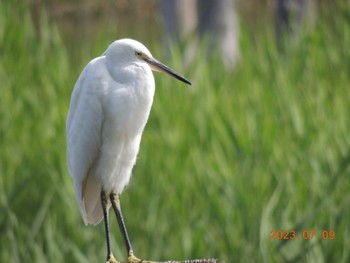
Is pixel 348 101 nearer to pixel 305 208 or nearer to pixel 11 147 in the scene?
pixel 305 208

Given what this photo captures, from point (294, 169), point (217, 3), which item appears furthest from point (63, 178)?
point (217, 3)

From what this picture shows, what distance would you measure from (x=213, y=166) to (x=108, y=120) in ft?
5.51

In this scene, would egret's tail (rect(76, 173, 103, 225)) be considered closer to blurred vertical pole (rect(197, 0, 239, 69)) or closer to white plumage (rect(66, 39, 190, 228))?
white plumage (rect(66, 39, 190, 228))

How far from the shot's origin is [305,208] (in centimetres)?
432

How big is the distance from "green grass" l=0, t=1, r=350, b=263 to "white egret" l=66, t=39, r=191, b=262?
1.21 metres

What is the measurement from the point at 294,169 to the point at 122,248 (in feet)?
3.22

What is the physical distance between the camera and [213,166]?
443 centimetres

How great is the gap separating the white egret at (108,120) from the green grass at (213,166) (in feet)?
3.98

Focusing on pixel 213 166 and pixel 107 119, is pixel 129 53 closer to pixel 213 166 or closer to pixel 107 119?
pixel 107 119

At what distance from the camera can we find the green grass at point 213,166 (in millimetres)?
4242
